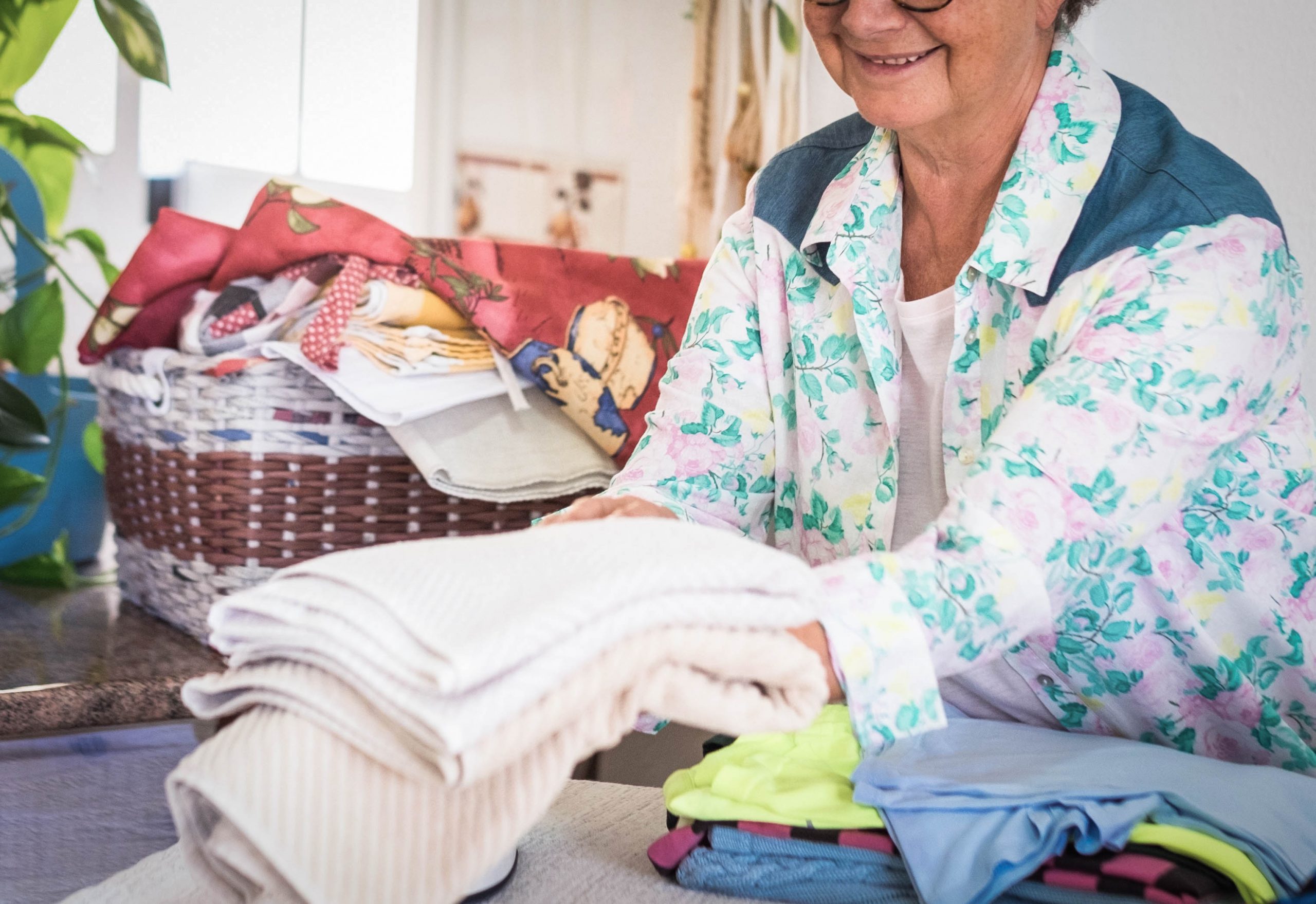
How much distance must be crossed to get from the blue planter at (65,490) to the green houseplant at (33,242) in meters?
0.01

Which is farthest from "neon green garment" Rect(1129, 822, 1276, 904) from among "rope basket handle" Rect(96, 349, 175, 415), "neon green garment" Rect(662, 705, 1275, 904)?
"rope basket handle" Rect(96, 349, 175, 415)

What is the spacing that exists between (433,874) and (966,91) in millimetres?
660

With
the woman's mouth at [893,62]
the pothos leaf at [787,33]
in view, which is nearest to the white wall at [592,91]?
the pothos leaf at [787,33]

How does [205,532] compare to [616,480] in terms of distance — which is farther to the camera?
→ [205,532]

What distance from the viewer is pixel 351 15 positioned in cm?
255

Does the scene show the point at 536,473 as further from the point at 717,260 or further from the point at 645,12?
the point at 645,12

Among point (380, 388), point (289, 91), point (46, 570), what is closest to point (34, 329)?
point (46, 570)

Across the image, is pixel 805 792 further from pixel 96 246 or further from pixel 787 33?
pixel 787 33

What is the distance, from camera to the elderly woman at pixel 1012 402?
2.02ft

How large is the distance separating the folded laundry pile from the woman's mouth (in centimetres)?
49

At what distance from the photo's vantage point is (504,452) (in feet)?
4.44

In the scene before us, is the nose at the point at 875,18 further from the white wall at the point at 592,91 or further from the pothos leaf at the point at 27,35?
the white wall at the point at 592,91

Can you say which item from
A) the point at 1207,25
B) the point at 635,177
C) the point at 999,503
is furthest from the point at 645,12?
the point at 999,503

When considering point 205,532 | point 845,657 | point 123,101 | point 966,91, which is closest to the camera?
point 845,657
